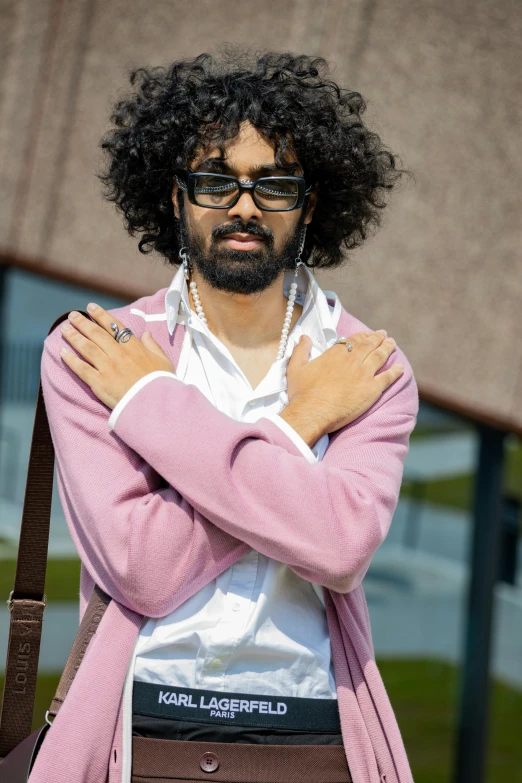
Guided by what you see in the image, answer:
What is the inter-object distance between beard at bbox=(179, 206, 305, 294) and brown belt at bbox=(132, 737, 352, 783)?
1054 mm

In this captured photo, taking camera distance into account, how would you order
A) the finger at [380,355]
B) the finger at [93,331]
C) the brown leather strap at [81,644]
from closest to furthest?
the brown leather strap at [81,644] → the finger at [93,331] → the finger at [380,355]

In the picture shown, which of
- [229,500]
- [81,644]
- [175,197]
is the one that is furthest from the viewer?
[175,197]

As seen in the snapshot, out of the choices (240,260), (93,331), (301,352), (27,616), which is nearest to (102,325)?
(93,331)

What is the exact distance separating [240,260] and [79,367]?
468mm

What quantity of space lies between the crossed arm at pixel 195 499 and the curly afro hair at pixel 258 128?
728mm

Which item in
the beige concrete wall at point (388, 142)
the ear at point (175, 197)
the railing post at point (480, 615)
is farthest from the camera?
the railing post at point (480, 615)

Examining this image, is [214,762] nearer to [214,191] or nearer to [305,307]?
[305,307]

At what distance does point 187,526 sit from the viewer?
83.4 inches

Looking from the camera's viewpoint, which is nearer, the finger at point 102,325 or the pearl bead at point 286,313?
the finger at point 102,325

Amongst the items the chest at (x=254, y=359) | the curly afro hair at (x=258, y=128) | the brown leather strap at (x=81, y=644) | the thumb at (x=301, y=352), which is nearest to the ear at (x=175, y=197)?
Answer: the curly afro hair at (x=258, y=128)

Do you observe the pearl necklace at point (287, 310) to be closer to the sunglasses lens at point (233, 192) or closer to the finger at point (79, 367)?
the sunglasses lens at point (233, 192)

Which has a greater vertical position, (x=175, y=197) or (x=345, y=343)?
(x=175, y=197)

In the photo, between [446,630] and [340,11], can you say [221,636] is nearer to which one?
[340,11]

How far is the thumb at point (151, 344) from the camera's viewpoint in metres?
2.33
